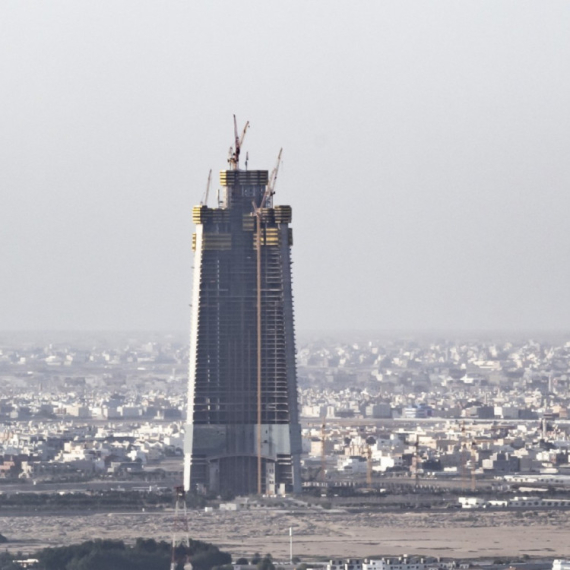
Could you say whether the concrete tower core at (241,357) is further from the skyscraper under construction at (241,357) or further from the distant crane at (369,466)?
the distant crane at (369,466)

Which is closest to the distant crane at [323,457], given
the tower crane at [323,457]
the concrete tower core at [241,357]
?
the tower crane at [323,457]

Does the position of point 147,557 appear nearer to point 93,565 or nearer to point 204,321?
point 93,565

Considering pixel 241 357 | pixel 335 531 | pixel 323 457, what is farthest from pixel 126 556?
pixel 323 457

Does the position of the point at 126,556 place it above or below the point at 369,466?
→ below

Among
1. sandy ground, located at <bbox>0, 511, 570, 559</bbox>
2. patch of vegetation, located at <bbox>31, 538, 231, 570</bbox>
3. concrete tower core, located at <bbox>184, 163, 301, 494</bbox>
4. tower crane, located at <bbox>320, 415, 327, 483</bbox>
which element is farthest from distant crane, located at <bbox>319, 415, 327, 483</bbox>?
patch of vegetation, located at <bbox>31, 538, 231, 570</bbox>

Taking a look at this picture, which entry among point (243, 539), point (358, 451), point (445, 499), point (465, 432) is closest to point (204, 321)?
point (445, 499)

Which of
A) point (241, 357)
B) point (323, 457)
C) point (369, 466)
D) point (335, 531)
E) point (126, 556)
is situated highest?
point (241, 357)

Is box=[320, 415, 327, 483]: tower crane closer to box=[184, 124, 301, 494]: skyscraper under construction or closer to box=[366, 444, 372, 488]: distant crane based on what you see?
box=[366, 444, 372, 488]: distant crane

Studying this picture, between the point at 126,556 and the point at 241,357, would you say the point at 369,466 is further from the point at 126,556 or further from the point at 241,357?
the point at 126,556
